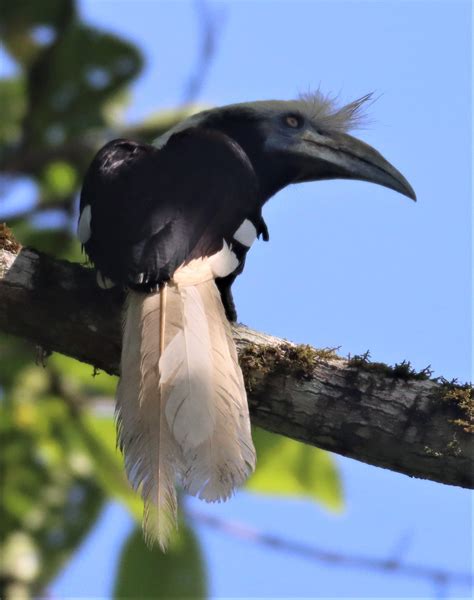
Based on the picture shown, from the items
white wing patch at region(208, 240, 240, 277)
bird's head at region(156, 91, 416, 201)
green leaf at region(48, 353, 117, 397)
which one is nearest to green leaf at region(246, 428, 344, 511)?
green leaf at region(48, 353, 117, 397)

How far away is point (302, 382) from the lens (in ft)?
12.2

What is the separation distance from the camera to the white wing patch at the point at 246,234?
4277 millimetres

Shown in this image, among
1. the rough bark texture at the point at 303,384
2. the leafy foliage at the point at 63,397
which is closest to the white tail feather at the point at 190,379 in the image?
the rough bark texture at the point at 303,384

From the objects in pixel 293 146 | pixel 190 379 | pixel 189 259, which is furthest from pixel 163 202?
pixel 293 146

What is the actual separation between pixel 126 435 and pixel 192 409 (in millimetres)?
222

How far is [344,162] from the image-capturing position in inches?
201

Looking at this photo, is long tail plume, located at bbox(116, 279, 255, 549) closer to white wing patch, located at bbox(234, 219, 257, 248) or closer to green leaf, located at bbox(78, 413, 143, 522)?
white wing patch, located at bbox(234, 219, 257, 248)

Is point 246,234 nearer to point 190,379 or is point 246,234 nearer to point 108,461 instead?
point 190,379

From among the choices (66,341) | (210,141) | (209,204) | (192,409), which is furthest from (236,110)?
(192,409)

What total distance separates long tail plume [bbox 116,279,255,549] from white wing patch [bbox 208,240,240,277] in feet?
0.65

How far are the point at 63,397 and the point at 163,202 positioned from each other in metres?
2.20

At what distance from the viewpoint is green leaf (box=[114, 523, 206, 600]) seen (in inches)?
217

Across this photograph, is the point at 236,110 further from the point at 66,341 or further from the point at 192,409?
the point at 192,409

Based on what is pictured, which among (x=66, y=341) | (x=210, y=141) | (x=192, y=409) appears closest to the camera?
(x=192, y=409)
